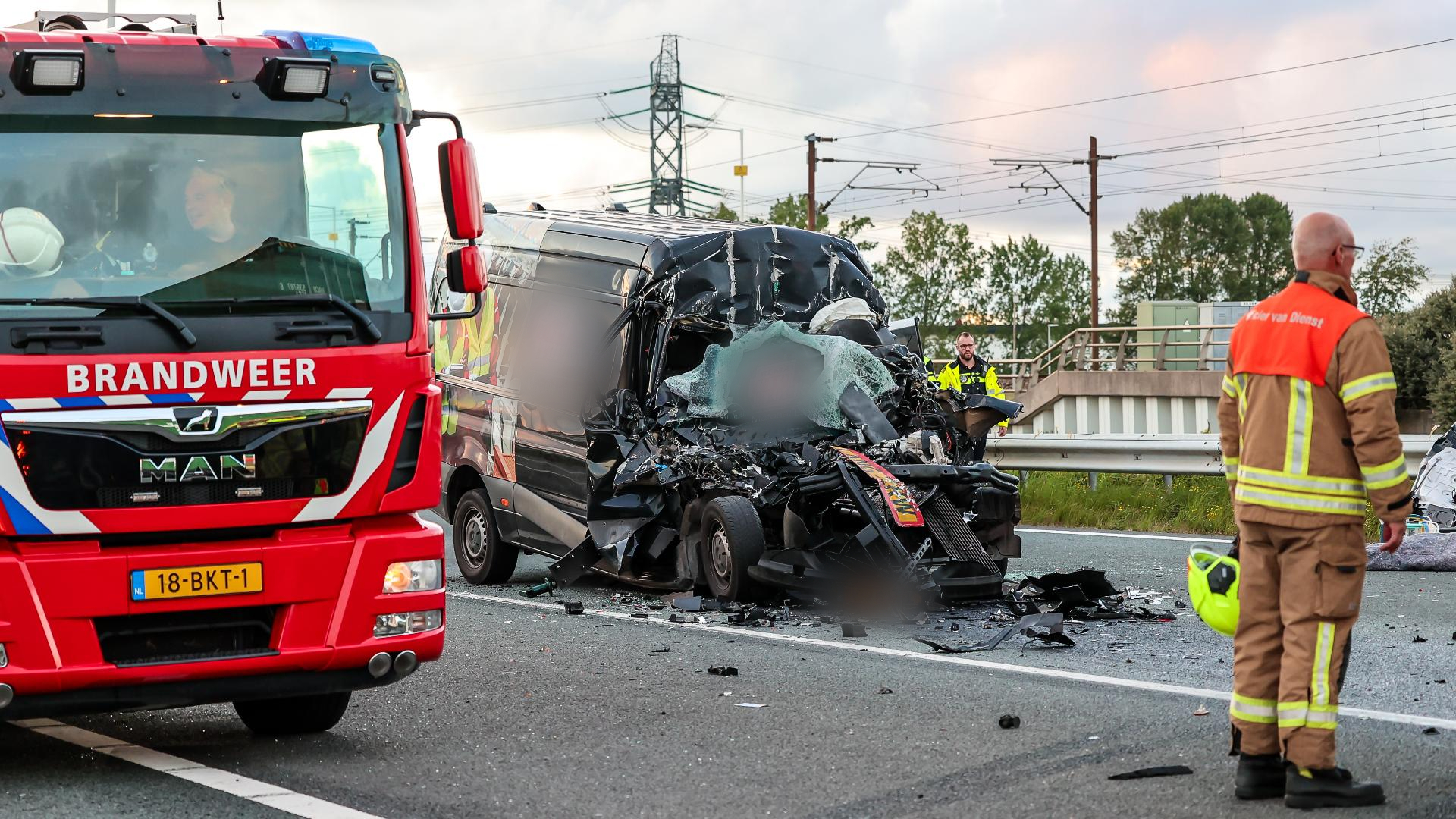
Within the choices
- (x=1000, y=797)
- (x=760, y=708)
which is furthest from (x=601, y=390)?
(x=1000, y=797)

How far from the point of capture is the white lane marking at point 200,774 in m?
5.29

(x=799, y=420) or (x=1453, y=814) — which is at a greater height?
(x=799, y=420)

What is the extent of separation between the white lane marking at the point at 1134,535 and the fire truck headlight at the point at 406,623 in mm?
7782

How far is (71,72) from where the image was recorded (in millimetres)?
5887

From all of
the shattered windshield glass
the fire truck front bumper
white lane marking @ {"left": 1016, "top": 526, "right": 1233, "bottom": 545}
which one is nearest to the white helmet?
the fire truck front bumper

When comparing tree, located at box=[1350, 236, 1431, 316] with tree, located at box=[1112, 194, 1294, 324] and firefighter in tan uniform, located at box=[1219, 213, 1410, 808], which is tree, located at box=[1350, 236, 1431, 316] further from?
firefighter in tan uniform, located at box=[1219, 213, 1410, 808]

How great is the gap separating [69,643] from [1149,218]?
3744 inches

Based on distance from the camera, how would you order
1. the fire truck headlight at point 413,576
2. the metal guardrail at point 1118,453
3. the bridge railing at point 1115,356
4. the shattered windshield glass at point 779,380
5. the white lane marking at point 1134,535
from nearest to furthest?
the fire truck headlight at point 413,576 < the shattered windshield glass at point 779,380 < the white lane marking at point 1134,535 < the metal guardrail at point 1118,453 < the bridge railing at point 1115,356

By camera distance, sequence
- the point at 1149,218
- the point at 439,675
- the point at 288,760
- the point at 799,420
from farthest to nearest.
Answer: the point at 1149,218 < the point at 799,420 < the point at 439,675 < the point at 288,760

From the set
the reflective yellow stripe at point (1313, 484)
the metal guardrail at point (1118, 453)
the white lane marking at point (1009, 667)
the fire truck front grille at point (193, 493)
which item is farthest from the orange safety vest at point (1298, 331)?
the metal guardrail at point (1118, 453)

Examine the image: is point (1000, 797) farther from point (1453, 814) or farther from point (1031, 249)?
point (1031, 249)

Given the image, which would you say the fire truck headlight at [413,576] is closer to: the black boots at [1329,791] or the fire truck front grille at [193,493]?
the fire truck front grille at [193,493]

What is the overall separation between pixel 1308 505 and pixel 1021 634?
12.1ft

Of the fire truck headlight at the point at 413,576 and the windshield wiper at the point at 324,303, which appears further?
the fire truck headlight at the point at 413,576
